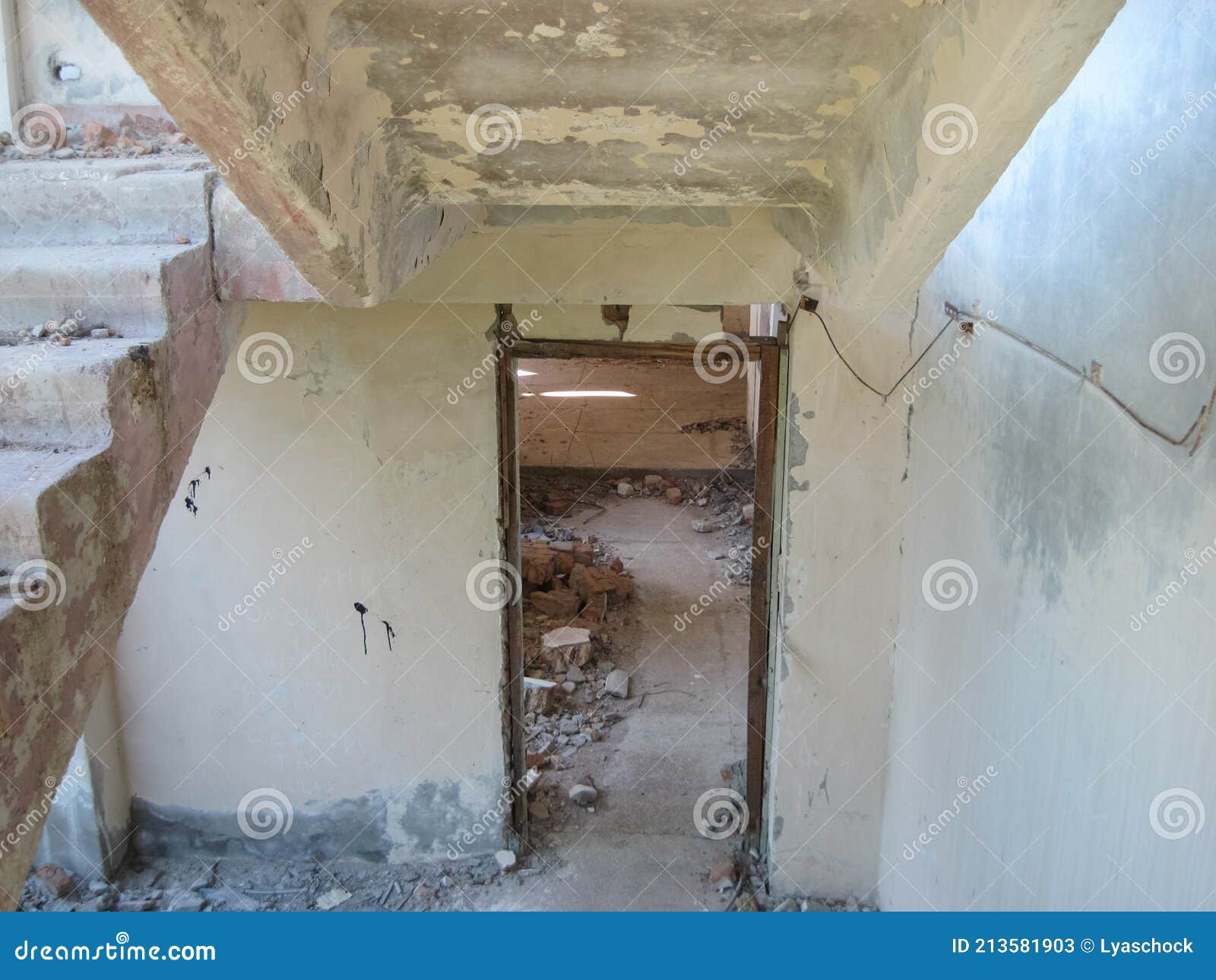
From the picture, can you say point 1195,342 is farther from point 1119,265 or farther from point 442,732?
point 442,732

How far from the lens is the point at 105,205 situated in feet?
9.52

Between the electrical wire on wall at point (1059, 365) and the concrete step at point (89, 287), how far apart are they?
102 inches

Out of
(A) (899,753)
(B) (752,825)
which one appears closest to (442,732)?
(B) (752,825)

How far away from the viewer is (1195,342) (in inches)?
78.5

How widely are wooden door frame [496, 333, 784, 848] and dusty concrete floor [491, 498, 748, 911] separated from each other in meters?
0.36

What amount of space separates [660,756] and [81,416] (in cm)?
438

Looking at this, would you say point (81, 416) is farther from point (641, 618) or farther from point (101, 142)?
point (641, 618)

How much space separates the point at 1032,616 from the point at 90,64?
14.2 feet

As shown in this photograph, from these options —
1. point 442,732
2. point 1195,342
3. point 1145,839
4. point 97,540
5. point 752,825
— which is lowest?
point 752,825

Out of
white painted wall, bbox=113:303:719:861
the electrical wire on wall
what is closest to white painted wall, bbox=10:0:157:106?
white painted wall, bbox=113:303:719:861

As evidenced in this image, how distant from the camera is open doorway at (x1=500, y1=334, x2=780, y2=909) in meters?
4.59

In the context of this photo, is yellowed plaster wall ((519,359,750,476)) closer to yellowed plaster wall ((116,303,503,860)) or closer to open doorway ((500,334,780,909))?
open doorway ((500,334,780,909))

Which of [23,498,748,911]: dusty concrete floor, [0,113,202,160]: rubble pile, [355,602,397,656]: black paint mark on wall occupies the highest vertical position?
[0,113,202,160]: rubble pile

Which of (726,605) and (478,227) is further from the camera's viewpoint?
(726,605)
